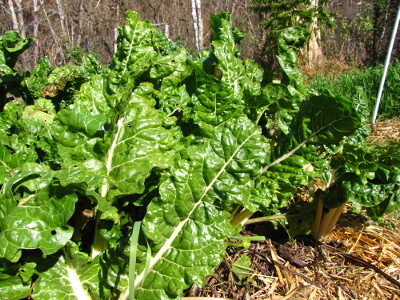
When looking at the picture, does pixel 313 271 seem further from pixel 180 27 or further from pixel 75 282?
pixel 180 27

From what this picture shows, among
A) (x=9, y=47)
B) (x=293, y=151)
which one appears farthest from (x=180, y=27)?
(x=293, y=151)

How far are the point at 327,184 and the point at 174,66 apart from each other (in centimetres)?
96

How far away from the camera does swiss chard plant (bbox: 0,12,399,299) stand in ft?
3.77

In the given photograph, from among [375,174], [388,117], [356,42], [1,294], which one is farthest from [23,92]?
[356,42]

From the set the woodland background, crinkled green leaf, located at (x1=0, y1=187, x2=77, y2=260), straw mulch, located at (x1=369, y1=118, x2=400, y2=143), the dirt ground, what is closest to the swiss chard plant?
crinkled green leaf, located at (x1=0, y1=187, x2=77, y2=260)

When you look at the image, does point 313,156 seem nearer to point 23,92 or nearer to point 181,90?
point 181,90

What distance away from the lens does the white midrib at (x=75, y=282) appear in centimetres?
124

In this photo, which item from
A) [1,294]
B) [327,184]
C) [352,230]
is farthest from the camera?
[352,230]

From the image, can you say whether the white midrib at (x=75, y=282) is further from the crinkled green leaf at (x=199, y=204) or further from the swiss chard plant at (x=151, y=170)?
the crinkled green leaf at (x=199, y=204)

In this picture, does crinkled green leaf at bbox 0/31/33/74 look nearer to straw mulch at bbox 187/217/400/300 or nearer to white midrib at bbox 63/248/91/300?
white midrib at bbox 63/248/91/300

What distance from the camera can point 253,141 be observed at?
1.25 m

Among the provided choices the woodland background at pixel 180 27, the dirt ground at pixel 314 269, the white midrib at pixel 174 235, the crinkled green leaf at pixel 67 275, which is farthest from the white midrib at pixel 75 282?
the woodland background at pixel 180 27

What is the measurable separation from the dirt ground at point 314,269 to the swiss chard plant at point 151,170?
23cm

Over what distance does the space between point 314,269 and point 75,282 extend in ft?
3.59
